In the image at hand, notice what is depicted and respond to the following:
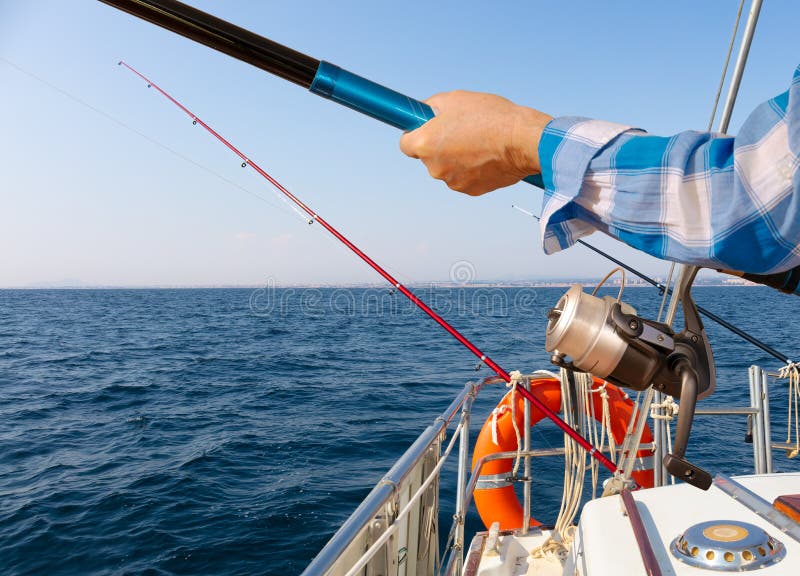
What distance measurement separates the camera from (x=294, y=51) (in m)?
1.07

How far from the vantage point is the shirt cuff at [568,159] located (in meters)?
0.71

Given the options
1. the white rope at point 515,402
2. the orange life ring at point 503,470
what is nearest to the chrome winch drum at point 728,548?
the white rope at point 515,402

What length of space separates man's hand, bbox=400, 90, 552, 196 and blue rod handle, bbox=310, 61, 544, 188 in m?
0.05

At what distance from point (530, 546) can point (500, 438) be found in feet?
2.74

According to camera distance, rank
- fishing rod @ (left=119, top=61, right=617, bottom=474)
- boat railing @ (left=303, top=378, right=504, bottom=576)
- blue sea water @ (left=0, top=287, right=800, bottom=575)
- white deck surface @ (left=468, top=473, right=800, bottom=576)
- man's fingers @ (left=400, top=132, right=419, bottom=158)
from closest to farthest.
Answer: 1. man's fingers @ (left=400, top=132, right=419, bottom=158)
2. boat railing @ (left=303, top=378, right=504, bottom=576)
3. white deck surface @ (left=468, top=473, right=800, bottom=576)
4. fishing rod @ (left=119, top=61, right=617, bottom=474)
5. blue sea water @ (left=0, top=287, right=800, bottom=575)

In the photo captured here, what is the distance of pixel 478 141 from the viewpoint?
0.78 metres

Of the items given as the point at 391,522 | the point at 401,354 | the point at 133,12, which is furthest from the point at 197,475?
the point at 401,354

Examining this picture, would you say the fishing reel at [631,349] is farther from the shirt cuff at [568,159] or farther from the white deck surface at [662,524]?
the white deck surface at [662,524]

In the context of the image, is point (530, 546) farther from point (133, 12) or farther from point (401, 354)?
point (401, 354)

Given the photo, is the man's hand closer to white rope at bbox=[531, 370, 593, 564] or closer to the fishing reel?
the fishing reel

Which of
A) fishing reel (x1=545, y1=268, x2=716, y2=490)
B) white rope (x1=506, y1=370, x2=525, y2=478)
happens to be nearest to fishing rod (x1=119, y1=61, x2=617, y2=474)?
white rope (x1=506, y1=370, x2=525, y2=478)

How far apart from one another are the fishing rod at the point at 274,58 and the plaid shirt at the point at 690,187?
335mm

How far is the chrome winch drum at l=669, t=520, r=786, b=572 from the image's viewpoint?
4.64ft

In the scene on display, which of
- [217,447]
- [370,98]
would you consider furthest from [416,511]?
[217,447]
